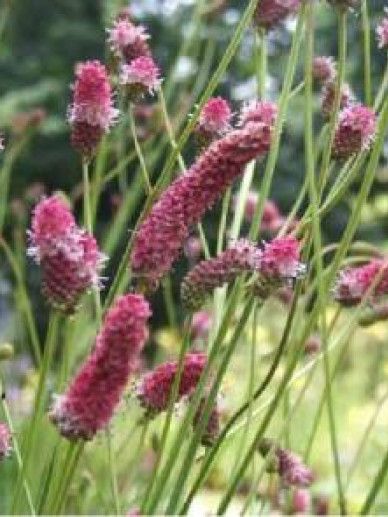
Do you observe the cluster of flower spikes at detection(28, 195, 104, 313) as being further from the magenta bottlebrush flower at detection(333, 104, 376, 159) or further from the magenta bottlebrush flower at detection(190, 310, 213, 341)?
the magenta bottlebrush flower at detection(190, 310, 213, 341)

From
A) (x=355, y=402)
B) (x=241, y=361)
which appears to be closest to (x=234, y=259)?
(x=241, y=361)

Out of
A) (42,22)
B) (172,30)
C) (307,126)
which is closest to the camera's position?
(307,126)

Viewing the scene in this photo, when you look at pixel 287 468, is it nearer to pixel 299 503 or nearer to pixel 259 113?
pixel 259 113

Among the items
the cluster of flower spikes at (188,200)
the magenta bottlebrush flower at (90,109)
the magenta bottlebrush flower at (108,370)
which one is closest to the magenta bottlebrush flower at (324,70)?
the magenta bottlebrush flower at (90,109)

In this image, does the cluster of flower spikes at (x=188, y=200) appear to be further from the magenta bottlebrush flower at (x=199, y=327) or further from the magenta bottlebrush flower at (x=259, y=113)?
the magenta bottlebrush flower at (x=199, y=327)

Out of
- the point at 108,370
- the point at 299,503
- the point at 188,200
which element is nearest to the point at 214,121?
the point at 188,200

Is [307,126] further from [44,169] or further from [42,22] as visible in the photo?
[42,22]
